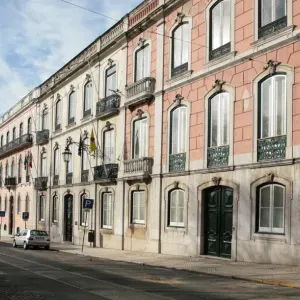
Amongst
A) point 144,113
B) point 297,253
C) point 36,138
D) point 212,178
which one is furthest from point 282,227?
point 36,138

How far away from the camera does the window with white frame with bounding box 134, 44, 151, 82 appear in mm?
28984

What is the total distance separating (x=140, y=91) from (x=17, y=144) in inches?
1018

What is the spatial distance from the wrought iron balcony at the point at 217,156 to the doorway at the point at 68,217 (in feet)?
56.9

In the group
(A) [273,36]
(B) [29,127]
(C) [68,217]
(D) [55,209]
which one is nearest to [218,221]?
(A) [273,36]

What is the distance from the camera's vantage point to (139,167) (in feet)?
92.4

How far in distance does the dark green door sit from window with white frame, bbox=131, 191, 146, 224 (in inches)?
213

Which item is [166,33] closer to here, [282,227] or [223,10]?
[223,10]

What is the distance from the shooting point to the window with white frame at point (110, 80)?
107 feet

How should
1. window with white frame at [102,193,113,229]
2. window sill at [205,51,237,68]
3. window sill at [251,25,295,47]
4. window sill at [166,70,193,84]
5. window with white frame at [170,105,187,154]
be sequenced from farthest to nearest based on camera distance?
window with white frame at [102,193,113,229]
window with white frame at [170,105,187,154]
window sill at [166,70,193,84]
window sill at [205,51,237,68]
window sill at [251,25,295,47]

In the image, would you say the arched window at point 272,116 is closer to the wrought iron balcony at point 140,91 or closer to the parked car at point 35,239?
the wrought iron balcony at point 140,91

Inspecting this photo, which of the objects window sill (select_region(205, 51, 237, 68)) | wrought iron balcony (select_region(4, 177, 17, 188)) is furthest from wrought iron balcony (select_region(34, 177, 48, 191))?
window sill (select_region(205, 51, 237, 68))

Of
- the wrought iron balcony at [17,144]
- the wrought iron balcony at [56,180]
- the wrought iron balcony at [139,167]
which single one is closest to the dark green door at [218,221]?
the wrought iron balcony at [139,167]

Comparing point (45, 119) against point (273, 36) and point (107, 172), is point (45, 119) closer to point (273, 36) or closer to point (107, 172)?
point (107, 172)

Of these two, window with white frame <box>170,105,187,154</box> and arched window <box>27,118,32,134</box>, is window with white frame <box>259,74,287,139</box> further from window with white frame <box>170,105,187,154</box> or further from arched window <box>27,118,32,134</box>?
arched window <box>27,118,32,134</box>
